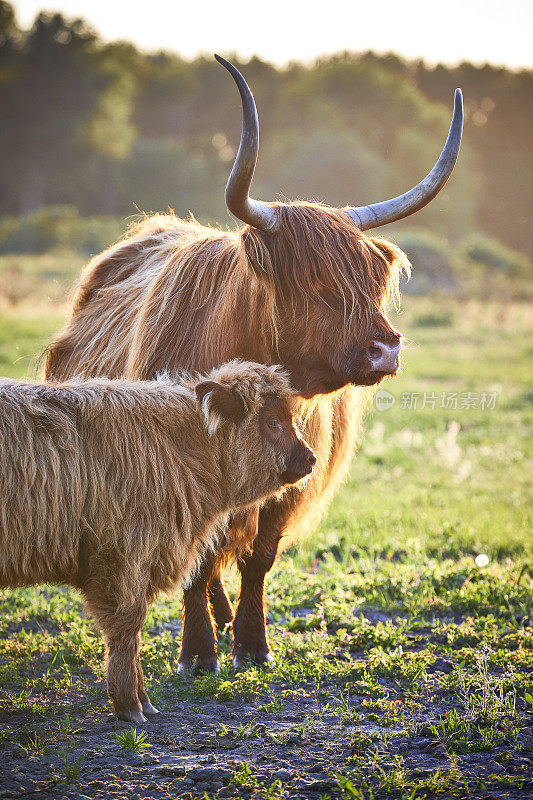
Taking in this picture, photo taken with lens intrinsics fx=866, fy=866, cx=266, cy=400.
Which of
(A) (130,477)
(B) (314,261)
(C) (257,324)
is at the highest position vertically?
(B) (314,261)

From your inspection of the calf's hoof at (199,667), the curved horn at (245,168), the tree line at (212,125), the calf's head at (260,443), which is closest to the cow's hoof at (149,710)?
the calf's hoof at (199,667)

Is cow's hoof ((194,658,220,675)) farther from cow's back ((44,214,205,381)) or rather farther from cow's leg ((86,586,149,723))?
cow's back ((44,214,205,381))

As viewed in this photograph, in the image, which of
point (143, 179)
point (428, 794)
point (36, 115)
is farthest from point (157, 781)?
point (36, 115)

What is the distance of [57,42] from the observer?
47.6m

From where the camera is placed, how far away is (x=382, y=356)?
3.58 metres

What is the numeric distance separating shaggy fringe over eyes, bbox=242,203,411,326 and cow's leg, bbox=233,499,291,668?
1230 millimetres

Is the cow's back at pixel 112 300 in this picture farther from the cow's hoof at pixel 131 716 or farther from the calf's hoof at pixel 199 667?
the cow's hoof at pixel 131 716

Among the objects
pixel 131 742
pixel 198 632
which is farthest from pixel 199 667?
pixel 131 742

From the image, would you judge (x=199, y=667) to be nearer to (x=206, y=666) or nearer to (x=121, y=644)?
(x=206, y=666)

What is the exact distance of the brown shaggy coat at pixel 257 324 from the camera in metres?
3.65

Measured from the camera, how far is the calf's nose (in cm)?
357

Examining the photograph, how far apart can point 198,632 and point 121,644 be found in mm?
795

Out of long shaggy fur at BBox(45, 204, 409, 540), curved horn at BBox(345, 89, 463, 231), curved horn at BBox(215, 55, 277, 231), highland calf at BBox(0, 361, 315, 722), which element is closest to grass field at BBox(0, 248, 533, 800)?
highland calf at BBox(0, 361, 315, 722)

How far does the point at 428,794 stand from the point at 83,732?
1407 millimetres
